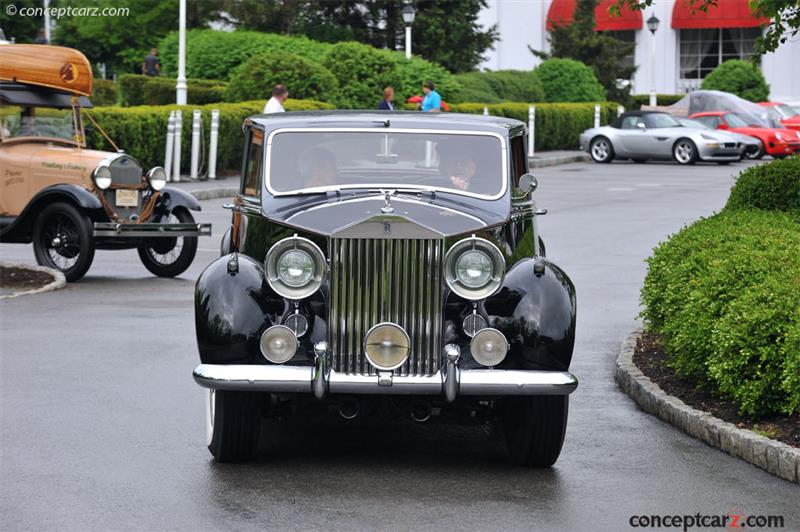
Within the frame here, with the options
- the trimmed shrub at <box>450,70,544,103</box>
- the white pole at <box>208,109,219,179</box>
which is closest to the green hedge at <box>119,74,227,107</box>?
the white pole at <box>208,109,219,179</box>

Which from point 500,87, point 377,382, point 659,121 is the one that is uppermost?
point 500,87

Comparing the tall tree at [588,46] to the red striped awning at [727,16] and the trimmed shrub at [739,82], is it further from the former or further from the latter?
the red striped awning at [727,16]

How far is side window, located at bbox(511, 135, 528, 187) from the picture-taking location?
859 cm

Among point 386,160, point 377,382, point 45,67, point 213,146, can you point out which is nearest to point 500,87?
point 213,146

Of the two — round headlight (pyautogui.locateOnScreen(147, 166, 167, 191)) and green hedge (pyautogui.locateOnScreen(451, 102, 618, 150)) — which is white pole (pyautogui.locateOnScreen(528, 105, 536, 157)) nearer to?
green hedge (pyautogui.locateOnScreen(451, 102, 618, 150))

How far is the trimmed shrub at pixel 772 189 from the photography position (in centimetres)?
1250

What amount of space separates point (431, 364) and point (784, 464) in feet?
6.02

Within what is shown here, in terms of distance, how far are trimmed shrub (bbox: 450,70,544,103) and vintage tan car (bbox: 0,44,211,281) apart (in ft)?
87.1

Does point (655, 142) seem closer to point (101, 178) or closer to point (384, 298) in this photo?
point (101, 178)

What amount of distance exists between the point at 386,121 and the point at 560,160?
98.9 feet

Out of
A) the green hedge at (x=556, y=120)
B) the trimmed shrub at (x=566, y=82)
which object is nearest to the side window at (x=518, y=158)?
the green hedge at (x=556, y=120)

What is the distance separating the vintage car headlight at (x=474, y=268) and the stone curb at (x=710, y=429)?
158 centimetres

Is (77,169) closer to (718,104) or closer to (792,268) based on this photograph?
(792,268)

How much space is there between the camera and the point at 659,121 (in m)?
37.6
